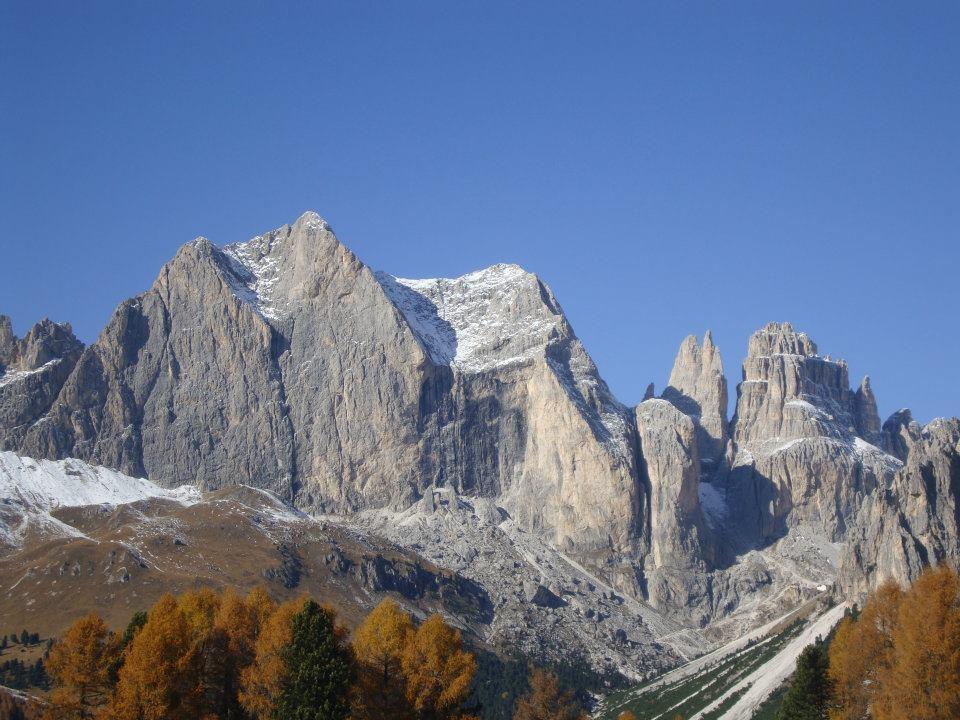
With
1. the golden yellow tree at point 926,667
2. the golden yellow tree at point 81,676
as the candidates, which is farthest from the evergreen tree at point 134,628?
the golden yellow tree at point 926,667

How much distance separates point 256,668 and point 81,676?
48.8 feet

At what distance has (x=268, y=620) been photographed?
12731cm

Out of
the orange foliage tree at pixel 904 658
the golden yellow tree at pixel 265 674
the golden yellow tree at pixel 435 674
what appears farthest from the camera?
the golden yellow tree at pixel 435 674

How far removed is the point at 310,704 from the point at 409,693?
48.4 ft

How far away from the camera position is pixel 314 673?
11019 cm

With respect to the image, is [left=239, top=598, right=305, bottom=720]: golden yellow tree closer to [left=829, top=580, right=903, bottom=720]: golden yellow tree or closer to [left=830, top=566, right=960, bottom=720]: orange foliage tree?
[left=830, top=566, right=960, bottom=720]: orange foliage tree

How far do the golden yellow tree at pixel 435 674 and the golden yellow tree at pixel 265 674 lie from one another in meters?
11.7

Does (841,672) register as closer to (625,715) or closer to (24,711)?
(625,715)

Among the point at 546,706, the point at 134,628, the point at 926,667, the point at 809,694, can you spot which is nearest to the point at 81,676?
the point at 134,628

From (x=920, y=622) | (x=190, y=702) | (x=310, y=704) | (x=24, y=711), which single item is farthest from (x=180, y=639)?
(x=920, y=622)

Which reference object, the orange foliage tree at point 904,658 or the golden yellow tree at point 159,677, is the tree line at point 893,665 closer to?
the orange foliage tree at point 904,658

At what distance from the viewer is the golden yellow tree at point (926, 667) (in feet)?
388

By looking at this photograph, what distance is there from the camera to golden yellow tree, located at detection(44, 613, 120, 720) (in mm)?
114438

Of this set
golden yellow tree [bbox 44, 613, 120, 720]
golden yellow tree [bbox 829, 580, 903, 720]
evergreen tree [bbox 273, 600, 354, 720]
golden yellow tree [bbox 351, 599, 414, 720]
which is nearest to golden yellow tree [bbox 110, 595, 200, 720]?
golden yellow tree [bbox 44, 613, 120, 720]
